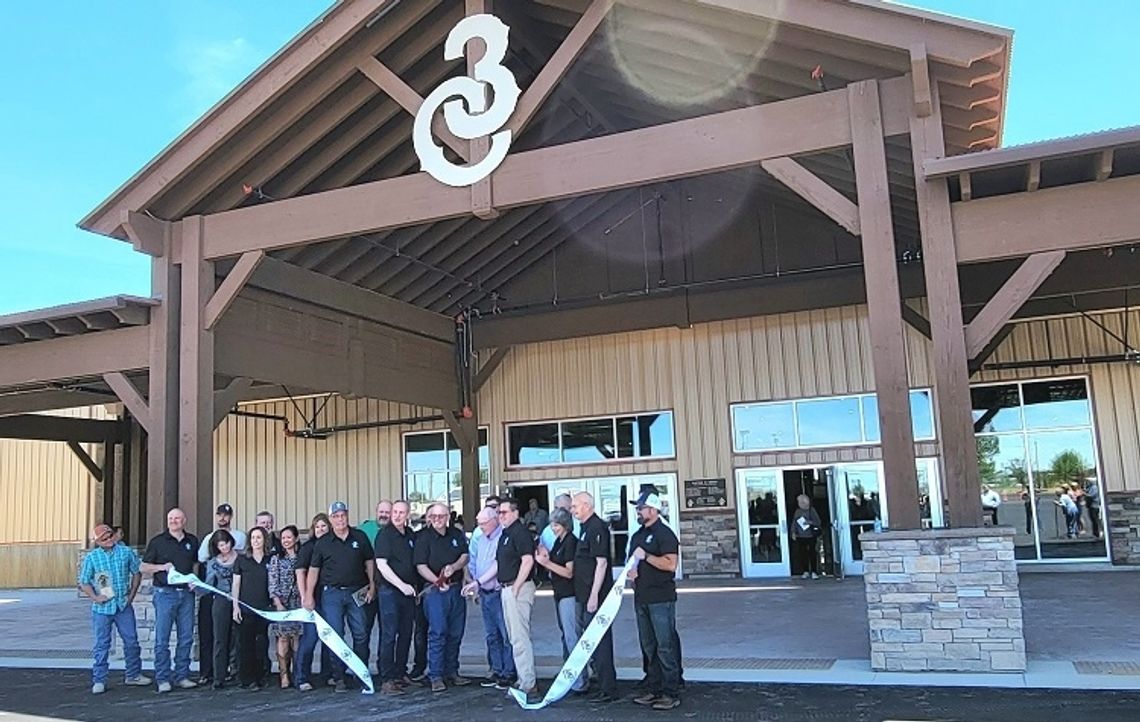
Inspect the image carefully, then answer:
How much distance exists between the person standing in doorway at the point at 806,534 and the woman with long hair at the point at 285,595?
9429 millimetres

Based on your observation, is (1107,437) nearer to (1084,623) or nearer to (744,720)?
(1084,623)

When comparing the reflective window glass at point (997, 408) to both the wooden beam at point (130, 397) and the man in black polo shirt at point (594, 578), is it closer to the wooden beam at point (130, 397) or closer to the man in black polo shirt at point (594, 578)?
the man in black polo shirt at point (594, 578)

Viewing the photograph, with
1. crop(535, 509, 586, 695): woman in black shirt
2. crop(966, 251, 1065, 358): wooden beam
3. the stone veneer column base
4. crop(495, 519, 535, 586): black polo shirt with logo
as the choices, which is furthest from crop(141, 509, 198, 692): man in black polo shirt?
crop(966, 251, 1065, 358): wooden beam

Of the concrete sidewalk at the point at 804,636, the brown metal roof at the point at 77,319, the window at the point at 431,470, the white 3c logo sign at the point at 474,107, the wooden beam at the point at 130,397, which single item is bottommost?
the concrete sidewalk at the point at 804,636

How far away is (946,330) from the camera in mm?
8242

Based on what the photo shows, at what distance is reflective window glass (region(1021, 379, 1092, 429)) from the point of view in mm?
15547

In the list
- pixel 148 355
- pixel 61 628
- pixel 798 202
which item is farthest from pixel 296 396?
pixel 798 202

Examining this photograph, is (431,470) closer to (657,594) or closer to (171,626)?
(171,626)

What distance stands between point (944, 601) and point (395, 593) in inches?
170

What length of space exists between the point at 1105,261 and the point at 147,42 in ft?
84.6

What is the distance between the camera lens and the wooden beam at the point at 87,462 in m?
20.8

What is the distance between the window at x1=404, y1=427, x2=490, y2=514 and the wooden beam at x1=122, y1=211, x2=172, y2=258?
332 inches

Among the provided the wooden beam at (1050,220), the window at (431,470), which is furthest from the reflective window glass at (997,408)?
the window at (431,470)

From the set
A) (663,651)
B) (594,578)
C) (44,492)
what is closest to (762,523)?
(594,578)
